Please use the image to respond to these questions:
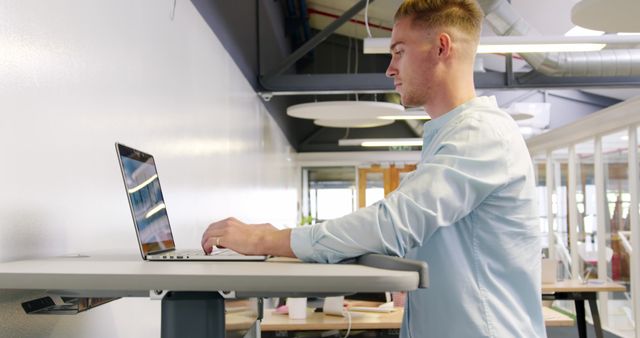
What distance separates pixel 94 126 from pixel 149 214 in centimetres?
57

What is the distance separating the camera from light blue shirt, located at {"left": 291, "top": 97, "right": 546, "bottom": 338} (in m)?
Answer: 1.47

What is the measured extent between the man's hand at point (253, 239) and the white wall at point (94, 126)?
538 millimetres

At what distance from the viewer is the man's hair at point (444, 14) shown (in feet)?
5.72

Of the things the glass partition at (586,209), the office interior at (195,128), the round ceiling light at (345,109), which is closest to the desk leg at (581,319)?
the office interior at (195,128)

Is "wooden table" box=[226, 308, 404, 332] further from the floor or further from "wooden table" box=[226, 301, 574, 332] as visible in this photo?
the floor

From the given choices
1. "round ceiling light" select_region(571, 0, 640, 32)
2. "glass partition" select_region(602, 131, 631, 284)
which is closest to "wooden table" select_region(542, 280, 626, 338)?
"glass partition" select_region(602, 131, 631, 284)

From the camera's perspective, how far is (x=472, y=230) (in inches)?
63.1

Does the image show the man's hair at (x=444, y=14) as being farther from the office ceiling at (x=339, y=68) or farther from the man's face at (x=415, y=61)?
the office ceiling at (x=339, y=68)

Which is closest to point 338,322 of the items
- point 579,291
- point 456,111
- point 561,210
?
point 456,111

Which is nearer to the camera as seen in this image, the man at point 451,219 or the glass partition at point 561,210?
the man at point 451,219

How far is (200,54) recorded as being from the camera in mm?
4254

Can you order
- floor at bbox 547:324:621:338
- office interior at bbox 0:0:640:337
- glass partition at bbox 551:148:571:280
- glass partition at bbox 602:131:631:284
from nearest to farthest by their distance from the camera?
1. office interior at bbox 0:0:640:337
2. floor at bbox 547:324:621:338
3. glass partition at bbox 602:131:631:284
4. glass partition at bbox 551:148:571:280

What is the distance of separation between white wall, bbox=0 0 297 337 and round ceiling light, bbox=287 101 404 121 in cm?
328

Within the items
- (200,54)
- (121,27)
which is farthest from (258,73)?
(121,27)
